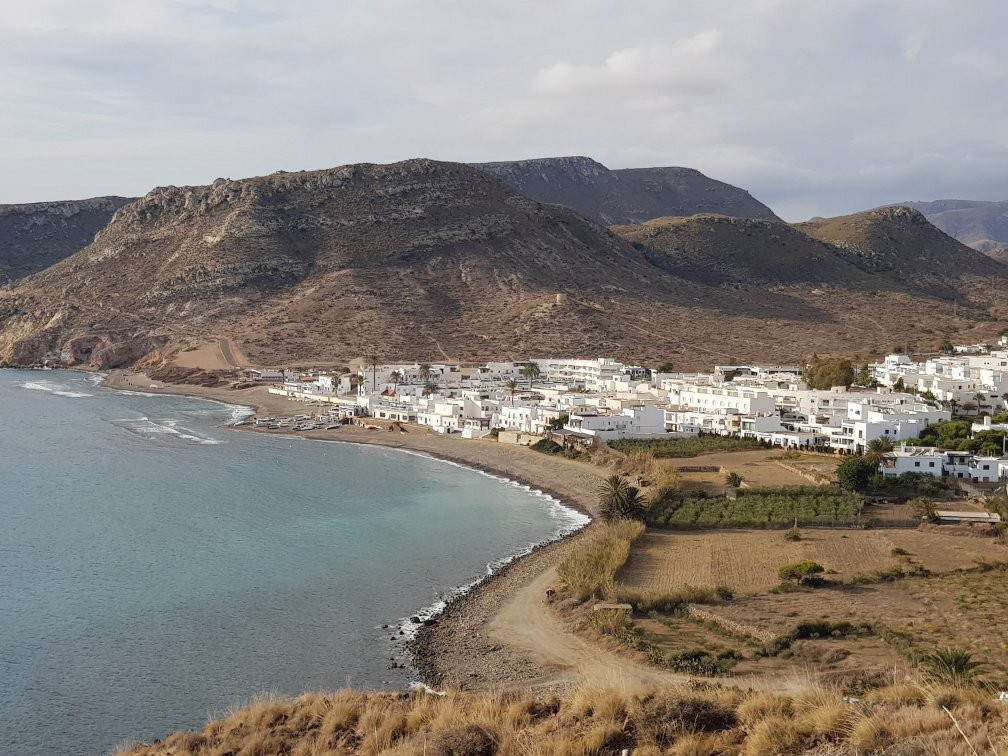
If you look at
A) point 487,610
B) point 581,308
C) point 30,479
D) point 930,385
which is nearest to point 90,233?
point 581,308

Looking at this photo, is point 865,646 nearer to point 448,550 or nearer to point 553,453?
point 448,550

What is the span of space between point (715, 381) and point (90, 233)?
140 metres

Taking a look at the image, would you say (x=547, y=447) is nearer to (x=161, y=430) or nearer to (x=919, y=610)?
(x=161, y=430)

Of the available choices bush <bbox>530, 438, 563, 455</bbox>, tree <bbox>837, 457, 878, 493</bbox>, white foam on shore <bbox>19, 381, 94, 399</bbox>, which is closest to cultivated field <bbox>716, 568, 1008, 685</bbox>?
tree <bbox>837, 457, 878, 493</bbox>

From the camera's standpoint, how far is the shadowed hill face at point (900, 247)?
143875 mm

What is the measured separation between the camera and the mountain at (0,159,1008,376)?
91.8 metres

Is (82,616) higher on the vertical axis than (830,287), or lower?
lower

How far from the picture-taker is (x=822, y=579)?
80.3 feet

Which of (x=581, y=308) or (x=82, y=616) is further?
(x=581, y=308)

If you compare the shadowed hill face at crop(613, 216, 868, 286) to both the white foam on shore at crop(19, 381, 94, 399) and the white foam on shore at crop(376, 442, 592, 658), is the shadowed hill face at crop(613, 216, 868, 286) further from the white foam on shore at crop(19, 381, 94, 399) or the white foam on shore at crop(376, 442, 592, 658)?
the white foam on shore at crop(376, 442, 592, 658)

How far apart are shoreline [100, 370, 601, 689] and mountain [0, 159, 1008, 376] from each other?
33027 mm

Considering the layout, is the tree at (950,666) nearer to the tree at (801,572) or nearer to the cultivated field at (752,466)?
the tree at (801,572)

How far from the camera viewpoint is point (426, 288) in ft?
347

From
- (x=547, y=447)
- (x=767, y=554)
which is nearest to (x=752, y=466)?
(x=547, y=447)
